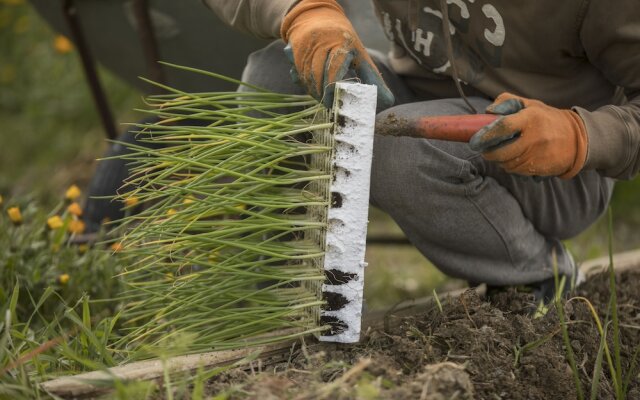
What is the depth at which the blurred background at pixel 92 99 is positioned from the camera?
2.35 meters

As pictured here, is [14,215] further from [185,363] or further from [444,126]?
[444,126]

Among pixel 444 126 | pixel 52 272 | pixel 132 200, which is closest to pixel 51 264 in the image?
pixel 52 272

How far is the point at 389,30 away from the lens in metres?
1.78

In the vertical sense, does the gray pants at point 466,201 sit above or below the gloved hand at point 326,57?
below

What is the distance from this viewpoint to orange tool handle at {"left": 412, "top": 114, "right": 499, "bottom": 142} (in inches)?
51.9

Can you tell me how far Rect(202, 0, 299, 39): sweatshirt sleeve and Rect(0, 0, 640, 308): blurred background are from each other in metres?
0.27

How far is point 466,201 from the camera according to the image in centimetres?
164

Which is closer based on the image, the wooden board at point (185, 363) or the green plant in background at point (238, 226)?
the wooden board at point (185, 363)

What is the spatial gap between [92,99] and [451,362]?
2736 mm

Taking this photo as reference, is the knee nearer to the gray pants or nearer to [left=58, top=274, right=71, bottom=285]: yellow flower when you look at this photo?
the gray pants

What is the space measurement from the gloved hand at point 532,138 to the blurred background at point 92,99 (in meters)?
0.80

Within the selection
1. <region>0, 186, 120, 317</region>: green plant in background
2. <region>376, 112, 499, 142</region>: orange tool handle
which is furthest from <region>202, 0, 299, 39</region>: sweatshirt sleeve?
<region>0, 186, 120, 317</region>: green plant in background

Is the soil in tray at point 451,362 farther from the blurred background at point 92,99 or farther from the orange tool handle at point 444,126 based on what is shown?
the blurred background at point 92,99

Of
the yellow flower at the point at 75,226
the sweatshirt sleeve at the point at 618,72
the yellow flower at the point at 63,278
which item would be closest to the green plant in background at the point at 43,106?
the yellow flower at the point at 75,226
